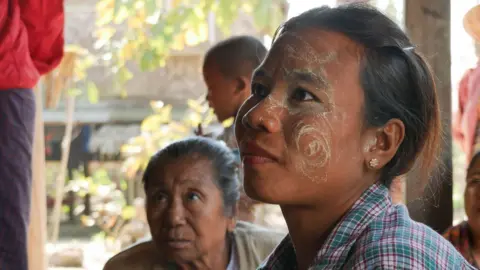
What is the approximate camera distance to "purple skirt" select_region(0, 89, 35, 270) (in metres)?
A: 2.43

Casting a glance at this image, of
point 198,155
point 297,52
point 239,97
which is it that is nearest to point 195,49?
point 239,97

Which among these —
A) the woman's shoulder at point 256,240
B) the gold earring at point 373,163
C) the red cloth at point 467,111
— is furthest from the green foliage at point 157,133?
the gold earring at point 373,163

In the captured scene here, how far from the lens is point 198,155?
2.47m

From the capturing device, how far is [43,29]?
253cm

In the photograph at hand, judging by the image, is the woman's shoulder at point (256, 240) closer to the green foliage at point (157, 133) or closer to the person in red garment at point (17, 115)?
the person in red garment at point (17, 115)

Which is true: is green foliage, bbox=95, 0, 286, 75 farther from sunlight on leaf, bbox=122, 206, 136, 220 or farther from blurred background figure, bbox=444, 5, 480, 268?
blurred background figure, bbox=444, 5, 480, 268

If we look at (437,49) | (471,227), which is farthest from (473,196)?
(437,49)

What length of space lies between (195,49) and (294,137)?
20.8 feet

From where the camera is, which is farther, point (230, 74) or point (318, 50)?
point (230, 74)

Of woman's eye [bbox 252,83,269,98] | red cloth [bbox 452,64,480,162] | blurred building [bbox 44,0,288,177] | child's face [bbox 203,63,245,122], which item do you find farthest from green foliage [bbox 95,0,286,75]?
woman's eye [bbox 252,83,269,98]

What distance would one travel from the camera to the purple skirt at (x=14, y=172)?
2.43m

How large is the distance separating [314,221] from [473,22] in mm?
1602

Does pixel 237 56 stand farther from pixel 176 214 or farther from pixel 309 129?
pixel 309 129

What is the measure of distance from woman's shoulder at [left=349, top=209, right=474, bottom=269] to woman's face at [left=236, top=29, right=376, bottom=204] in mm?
146
